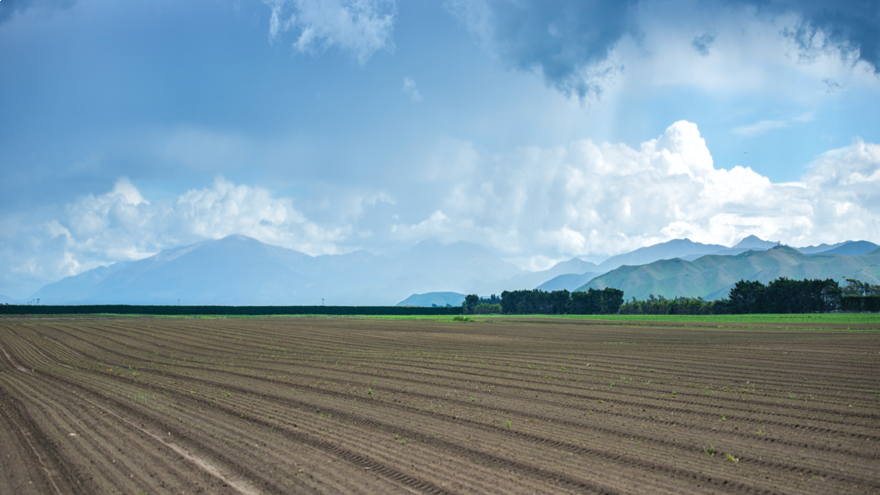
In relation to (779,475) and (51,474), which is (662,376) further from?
(51,474)

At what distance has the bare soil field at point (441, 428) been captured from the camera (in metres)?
8.02

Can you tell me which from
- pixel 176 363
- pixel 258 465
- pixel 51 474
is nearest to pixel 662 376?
pixel 258 465

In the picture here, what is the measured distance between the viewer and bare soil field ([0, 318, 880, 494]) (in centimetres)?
802

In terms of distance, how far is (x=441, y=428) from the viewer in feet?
36.2

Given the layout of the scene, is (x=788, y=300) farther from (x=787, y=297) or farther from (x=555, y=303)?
(x=555, y=303)

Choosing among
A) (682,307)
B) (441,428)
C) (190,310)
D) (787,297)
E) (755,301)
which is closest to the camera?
(441,428)

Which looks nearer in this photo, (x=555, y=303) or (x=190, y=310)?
(x=190, y=310)

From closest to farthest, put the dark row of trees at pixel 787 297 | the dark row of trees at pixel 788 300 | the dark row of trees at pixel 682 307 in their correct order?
the dark row of trees at pixel 788 300
the dark row of trees at pixel 787 297
the dark row of trees at pixel 682 307

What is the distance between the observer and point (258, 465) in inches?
343

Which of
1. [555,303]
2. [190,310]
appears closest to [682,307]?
[555,303]

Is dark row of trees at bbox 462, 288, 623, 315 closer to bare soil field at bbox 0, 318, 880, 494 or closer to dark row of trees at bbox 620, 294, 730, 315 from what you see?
dark row of trees at bbox 620, 294, 730, 315

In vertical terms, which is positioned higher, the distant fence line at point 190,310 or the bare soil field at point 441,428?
the distant fence line at point 190,310

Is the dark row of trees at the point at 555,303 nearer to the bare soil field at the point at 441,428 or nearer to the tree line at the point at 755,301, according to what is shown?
the tree line at the point at 755,301

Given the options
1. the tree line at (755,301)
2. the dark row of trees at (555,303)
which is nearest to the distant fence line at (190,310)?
the dark row of trees at (555,303)
